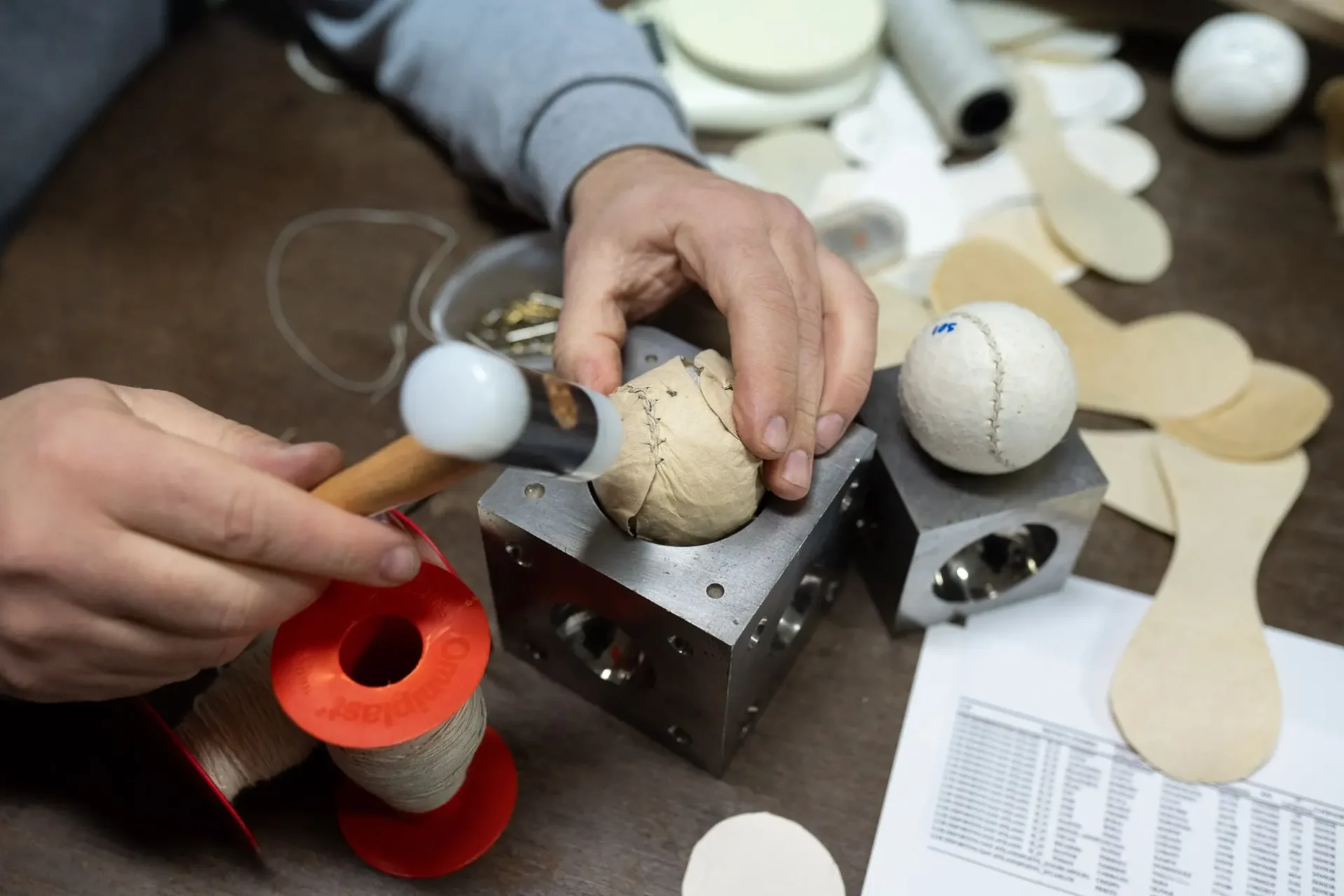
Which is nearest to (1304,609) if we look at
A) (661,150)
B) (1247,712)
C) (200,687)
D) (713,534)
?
(1247,712)

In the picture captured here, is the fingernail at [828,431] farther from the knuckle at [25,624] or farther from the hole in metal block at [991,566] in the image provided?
the knuckle at [25,624]

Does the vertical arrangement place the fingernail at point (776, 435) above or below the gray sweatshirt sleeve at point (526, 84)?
below

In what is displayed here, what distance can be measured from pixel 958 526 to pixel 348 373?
521 millimetres

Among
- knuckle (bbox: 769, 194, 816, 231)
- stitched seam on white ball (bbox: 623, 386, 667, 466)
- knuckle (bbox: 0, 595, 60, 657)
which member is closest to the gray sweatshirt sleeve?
knuckle (bbox: 769, 194, 816, 231)

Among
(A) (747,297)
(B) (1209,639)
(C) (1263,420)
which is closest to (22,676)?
(A) (747,297)

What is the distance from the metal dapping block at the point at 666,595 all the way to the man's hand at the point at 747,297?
29 mm

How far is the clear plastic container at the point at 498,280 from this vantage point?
0.89 metres

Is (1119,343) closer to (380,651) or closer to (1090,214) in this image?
(1090,214)

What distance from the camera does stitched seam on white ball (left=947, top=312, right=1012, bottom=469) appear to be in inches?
24.5

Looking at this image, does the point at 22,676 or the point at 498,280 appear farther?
the point at 498,280

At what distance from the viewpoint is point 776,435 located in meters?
0.58

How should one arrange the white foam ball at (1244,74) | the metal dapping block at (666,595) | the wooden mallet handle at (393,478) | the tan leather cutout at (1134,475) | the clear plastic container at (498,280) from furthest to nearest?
1. the white foam ball at (1244,74)
2. the clear plastic container at (498,280)
3. the tan leather cutout at (1134,475)
4. the metal dapping block at (666,595)
5. the wooden mallet handle at (393,478)

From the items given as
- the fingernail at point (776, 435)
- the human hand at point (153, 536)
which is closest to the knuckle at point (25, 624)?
the human hand at point (153, 536)

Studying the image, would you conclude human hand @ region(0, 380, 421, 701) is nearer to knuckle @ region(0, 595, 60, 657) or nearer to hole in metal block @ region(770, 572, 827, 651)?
knuckle @ region(0, 595, 60, 657)
